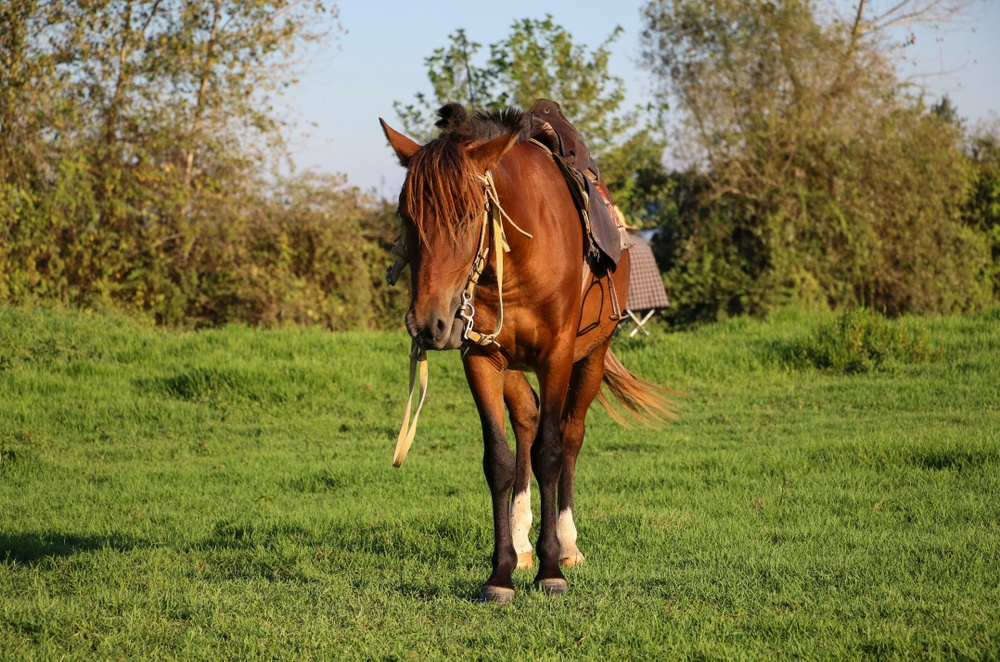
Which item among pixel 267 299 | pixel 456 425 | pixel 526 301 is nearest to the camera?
pixel 526 301

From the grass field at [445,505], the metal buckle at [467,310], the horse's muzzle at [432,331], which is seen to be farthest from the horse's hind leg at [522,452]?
the horse's muzzle at [432,331]

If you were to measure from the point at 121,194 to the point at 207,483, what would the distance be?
6.94 metres

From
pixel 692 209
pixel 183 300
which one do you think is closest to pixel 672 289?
pixel 692 209

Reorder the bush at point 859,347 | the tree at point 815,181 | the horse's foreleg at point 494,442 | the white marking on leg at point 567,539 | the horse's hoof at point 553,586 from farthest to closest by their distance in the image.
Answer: the tree at point 815,181
the bush at point 859,347
the white marking on leg at point 567,539
the horse's foreleg at point 494,442
the horse's hoof at point 553,586

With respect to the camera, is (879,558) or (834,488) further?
(834,488)

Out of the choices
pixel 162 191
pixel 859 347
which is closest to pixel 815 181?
pixel 859 347

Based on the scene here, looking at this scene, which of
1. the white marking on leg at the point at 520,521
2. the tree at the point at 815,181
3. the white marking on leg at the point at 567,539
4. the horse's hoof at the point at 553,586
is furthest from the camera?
the tree at the point at 815,181

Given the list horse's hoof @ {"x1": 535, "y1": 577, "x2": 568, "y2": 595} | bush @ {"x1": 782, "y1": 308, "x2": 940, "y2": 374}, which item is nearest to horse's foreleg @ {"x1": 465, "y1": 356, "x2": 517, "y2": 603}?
horse's hoof @ {"x1": 535, "y1": 577, "x2": 568, "y2": 595}

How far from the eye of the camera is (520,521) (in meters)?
5.10

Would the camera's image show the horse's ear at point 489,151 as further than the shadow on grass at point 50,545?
No

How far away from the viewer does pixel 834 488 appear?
6770mm

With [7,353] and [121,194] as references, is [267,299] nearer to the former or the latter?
[121,194]

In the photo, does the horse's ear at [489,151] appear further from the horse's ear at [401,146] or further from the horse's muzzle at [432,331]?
the horse's muzzle at [432,331]

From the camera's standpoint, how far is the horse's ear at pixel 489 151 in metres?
4.30
